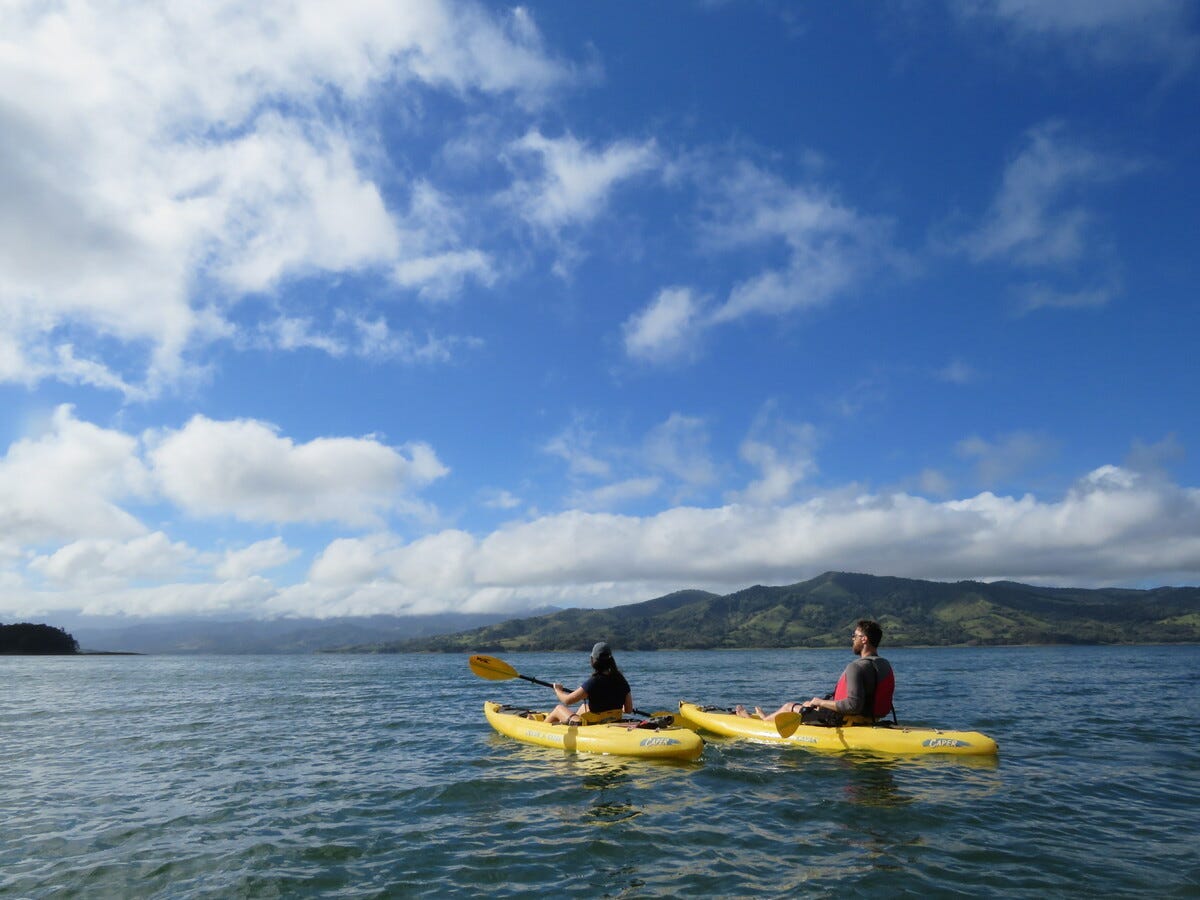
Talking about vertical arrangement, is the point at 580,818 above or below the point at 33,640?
above

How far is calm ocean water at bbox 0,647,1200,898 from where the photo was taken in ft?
29.3

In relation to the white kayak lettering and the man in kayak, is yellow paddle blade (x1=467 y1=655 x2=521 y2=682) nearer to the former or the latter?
the white kayak lettering

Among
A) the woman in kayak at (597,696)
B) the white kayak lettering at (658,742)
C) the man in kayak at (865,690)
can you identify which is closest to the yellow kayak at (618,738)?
the white kayak lettering at (658,742)

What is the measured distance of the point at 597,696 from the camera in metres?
18.1

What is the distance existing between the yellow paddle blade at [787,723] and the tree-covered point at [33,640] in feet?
667

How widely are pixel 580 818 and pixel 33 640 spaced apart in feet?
676

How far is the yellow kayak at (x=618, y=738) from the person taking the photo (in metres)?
15.9

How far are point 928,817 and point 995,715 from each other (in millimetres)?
18452

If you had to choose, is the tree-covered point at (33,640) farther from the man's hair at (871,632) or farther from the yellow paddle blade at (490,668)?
the man's hair at (871,632)

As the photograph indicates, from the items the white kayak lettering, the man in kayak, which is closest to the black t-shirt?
the white kayak lettering

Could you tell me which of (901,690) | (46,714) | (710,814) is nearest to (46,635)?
(46,714)

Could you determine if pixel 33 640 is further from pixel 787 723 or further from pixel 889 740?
pixel 889 740

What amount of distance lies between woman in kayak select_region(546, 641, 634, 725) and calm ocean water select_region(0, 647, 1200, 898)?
140 centimetres

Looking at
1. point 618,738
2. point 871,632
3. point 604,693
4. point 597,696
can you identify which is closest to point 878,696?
point 871,632
